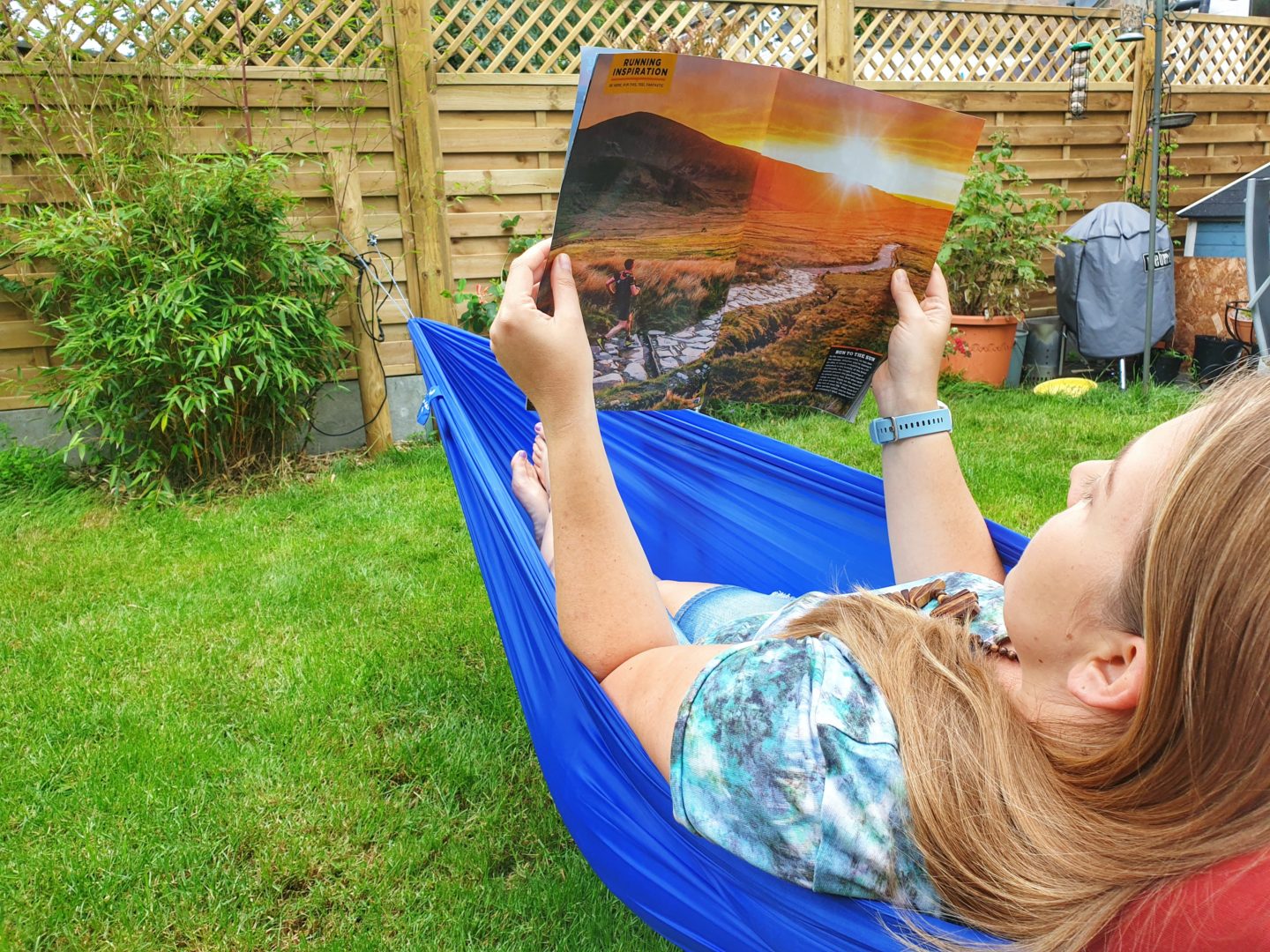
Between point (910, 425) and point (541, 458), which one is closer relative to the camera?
point (910, 425)

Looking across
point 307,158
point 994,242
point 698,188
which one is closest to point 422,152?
point 307,158

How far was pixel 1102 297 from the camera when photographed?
4.30 m

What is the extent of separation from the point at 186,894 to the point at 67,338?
2.23 meters

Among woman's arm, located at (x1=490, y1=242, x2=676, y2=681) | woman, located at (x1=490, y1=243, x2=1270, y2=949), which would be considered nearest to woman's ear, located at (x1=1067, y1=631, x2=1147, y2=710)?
woman, located at (x1=490, y1=243, x2=1270, y2=949)

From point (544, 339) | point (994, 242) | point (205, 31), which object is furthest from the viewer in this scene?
point (994, 242)

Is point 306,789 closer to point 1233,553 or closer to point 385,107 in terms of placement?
point 1233,553

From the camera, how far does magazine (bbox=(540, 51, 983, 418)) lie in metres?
0.81

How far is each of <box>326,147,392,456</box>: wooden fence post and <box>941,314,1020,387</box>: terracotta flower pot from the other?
91.2 inches

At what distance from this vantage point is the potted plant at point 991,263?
410 cm

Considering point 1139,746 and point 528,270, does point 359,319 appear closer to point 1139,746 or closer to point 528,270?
point 528,270

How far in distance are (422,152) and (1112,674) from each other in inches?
129

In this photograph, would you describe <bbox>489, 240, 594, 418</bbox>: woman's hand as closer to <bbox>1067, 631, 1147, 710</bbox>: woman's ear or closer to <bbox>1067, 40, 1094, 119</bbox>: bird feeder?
<bbox>1067, 631, 1147, 710</bbox>: woman's ear

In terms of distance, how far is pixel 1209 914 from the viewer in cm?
51

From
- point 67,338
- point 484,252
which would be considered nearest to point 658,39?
point 484,252
